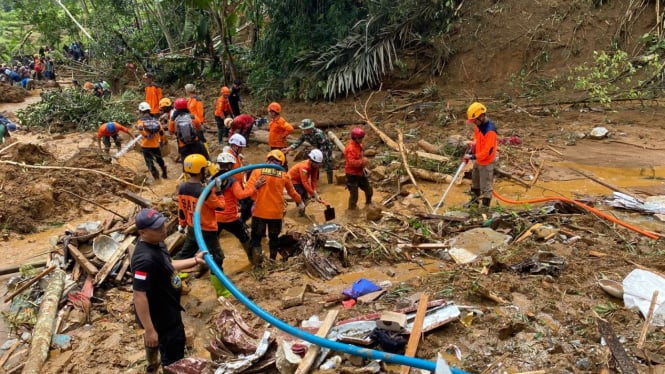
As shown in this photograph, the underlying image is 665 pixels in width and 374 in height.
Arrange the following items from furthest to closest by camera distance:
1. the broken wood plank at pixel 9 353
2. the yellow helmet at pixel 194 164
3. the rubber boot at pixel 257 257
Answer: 1. the rubber boot at pixel 257 257
2. the yellow helmet at pixel 194 164
3. the broken wood plank at pixel 9 353

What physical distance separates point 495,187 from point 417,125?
374 cm

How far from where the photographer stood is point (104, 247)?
590 centimetres

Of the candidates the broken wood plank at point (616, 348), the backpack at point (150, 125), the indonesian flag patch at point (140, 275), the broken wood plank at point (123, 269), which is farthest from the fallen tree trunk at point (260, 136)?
the broken wood plank at point (616, 348)

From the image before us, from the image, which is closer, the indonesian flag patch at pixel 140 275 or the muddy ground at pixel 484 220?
the indonesian flag patch at pixel 140 275

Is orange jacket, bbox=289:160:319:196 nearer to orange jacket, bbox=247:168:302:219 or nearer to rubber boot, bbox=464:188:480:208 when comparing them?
orange jacket, bbox=247:168:302:219

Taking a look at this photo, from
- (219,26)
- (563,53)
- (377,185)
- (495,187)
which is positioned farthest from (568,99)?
(219,26)

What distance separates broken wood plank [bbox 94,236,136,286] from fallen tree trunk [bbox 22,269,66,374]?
39 centimetres

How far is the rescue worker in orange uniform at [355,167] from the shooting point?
293 inches

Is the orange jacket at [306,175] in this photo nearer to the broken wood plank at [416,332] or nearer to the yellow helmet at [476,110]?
the yellow helmet at [476,110]

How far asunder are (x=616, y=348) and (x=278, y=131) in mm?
6992

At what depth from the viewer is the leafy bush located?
1345 cm

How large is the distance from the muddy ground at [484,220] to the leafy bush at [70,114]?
0.76 metres

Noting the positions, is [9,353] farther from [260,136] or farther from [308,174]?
[260,136]

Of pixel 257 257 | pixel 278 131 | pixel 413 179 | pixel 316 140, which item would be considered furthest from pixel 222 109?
pixel 257 257
